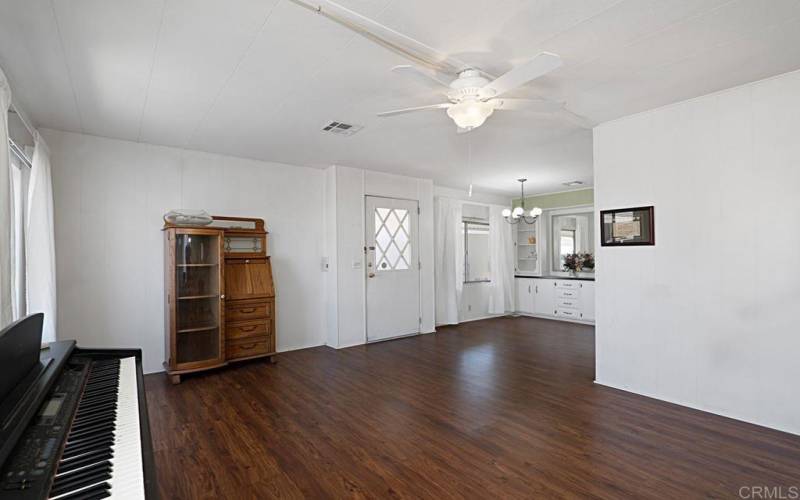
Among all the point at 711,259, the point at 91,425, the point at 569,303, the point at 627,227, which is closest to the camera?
the point at 91,425

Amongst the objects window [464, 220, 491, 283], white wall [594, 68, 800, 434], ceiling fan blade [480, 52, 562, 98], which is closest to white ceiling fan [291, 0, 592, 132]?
ceiling fan blade [480, 52, 562, 98]

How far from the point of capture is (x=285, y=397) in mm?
3387

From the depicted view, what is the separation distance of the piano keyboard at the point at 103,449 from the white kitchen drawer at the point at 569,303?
6.93 metres

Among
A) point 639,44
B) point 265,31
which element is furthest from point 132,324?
point 639,44

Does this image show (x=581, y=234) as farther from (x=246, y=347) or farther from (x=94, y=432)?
(x=94, y=432)

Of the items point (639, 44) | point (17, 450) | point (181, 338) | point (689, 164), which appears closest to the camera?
point (17, 450)

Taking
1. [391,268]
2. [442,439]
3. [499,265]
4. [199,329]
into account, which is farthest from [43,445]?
[499,265]

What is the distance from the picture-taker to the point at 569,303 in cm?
707

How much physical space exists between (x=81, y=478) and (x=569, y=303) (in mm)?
7319

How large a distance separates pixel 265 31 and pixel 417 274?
4.42 m

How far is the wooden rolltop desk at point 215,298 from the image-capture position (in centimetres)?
387

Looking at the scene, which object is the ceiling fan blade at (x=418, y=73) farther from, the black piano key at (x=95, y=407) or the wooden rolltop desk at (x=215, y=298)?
the wooden rolltop desk at (x=215, y=298)

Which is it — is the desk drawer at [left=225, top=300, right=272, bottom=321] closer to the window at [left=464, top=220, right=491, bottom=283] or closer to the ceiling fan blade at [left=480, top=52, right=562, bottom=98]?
the ceiling fan blade at [left=480, top=52, right=562, bottom=98]

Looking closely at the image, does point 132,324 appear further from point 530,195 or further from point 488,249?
point 530,195
